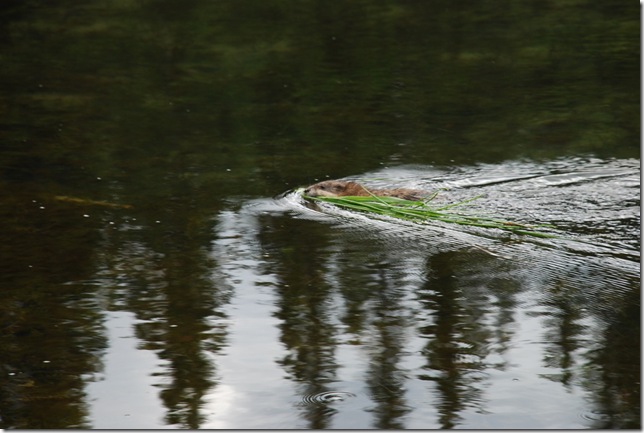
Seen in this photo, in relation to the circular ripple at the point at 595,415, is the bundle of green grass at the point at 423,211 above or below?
above

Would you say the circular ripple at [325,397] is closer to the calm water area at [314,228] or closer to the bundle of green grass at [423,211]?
the calm water area at [314,228]

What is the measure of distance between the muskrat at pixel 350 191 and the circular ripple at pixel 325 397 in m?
Result: 2.73

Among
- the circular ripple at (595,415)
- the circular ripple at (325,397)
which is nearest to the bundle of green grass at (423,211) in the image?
the circular ripple at (595,415)

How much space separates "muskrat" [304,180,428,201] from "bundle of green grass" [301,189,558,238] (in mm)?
65

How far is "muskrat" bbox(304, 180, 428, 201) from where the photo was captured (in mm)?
6719

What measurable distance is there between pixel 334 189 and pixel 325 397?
2.86 metres

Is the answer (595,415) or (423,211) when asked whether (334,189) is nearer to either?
(423,211)

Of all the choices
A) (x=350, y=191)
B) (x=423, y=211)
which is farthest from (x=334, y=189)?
(x=423, y=211)

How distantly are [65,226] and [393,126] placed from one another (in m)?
3.45

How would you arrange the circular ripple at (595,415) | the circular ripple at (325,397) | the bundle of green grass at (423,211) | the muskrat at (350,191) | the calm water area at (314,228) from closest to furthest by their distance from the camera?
the circular ripple at (595,415), the circular ripple at (325,397), the calm water area at (314,228), the bundle of green grass at (423,211), the muskrat at (350,191)

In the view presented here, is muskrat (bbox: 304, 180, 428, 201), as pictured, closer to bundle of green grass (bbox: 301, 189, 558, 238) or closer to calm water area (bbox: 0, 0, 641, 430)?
bundle of green grass (bbox: 301, 189, 558, 238)

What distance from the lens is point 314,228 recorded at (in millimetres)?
6434

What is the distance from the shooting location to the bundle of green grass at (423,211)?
6066 mm

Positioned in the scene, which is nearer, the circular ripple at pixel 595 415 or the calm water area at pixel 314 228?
the circular ripple at pixel 595 415
